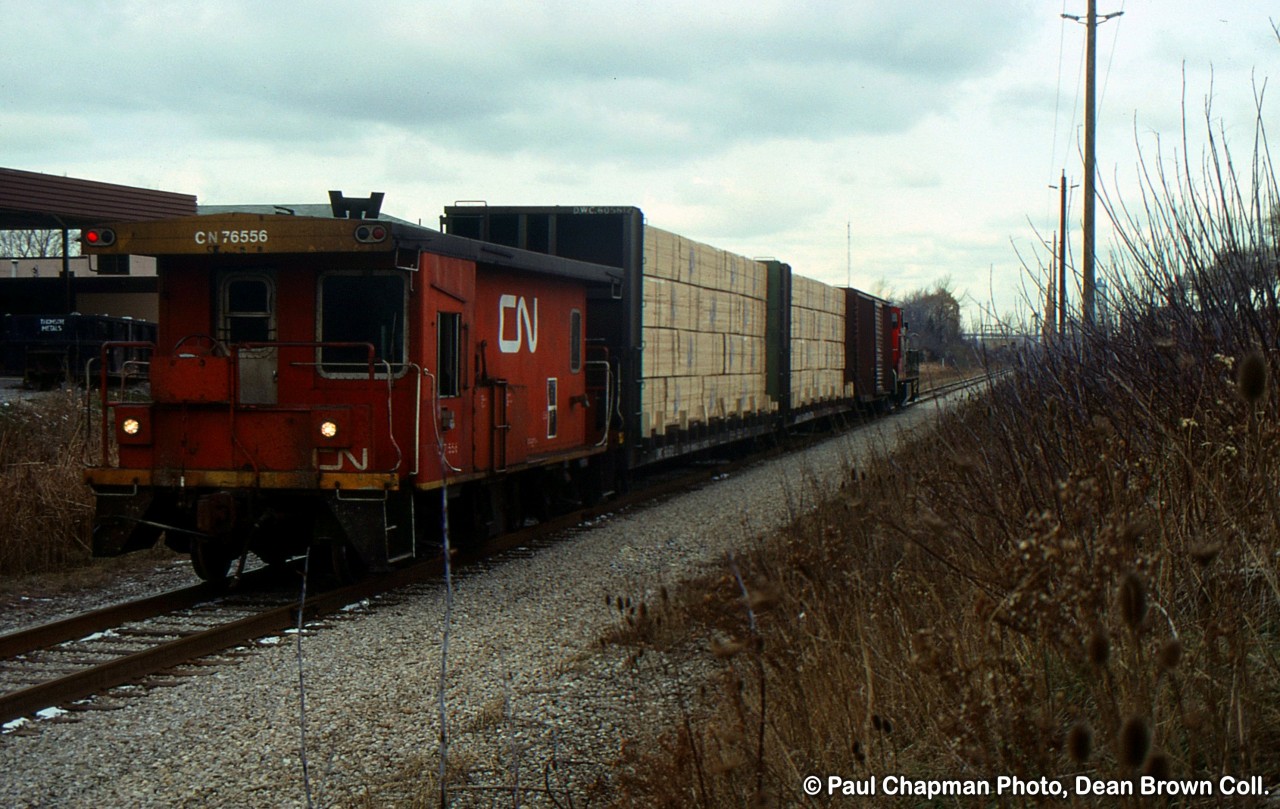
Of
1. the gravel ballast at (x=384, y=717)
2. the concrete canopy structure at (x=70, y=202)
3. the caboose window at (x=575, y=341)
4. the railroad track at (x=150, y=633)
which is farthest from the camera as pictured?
the concrete canopy structure at (x=70, y=202)

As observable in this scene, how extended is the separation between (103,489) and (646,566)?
457 cm

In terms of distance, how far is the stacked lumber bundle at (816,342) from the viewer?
22.5m

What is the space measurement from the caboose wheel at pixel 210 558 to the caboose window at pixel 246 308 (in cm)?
168

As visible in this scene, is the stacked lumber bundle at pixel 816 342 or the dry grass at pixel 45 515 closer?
the dry grass at pixel 45 515

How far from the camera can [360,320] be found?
30.1 feet

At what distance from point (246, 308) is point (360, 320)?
3.39 feet

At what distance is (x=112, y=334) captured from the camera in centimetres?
3128

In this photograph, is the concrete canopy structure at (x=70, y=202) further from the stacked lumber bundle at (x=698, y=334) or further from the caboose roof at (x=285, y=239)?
the caboose roof at (x=285, y=239)

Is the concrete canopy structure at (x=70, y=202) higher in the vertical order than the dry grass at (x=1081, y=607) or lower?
higher

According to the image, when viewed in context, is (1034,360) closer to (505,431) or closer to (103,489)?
(505,431)

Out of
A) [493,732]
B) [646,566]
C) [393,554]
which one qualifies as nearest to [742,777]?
[493,732]

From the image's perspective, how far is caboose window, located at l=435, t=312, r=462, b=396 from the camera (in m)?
9.45

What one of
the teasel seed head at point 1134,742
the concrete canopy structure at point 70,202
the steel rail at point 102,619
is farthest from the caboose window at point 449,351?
the concrete canopy structure at point 70,202

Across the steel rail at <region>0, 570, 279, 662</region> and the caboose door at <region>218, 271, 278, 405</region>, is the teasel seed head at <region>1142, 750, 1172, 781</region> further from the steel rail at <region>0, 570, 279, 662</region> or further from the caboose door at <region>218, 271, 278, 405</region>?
the caboose door at <region>218, 271, 278, 405</region>
